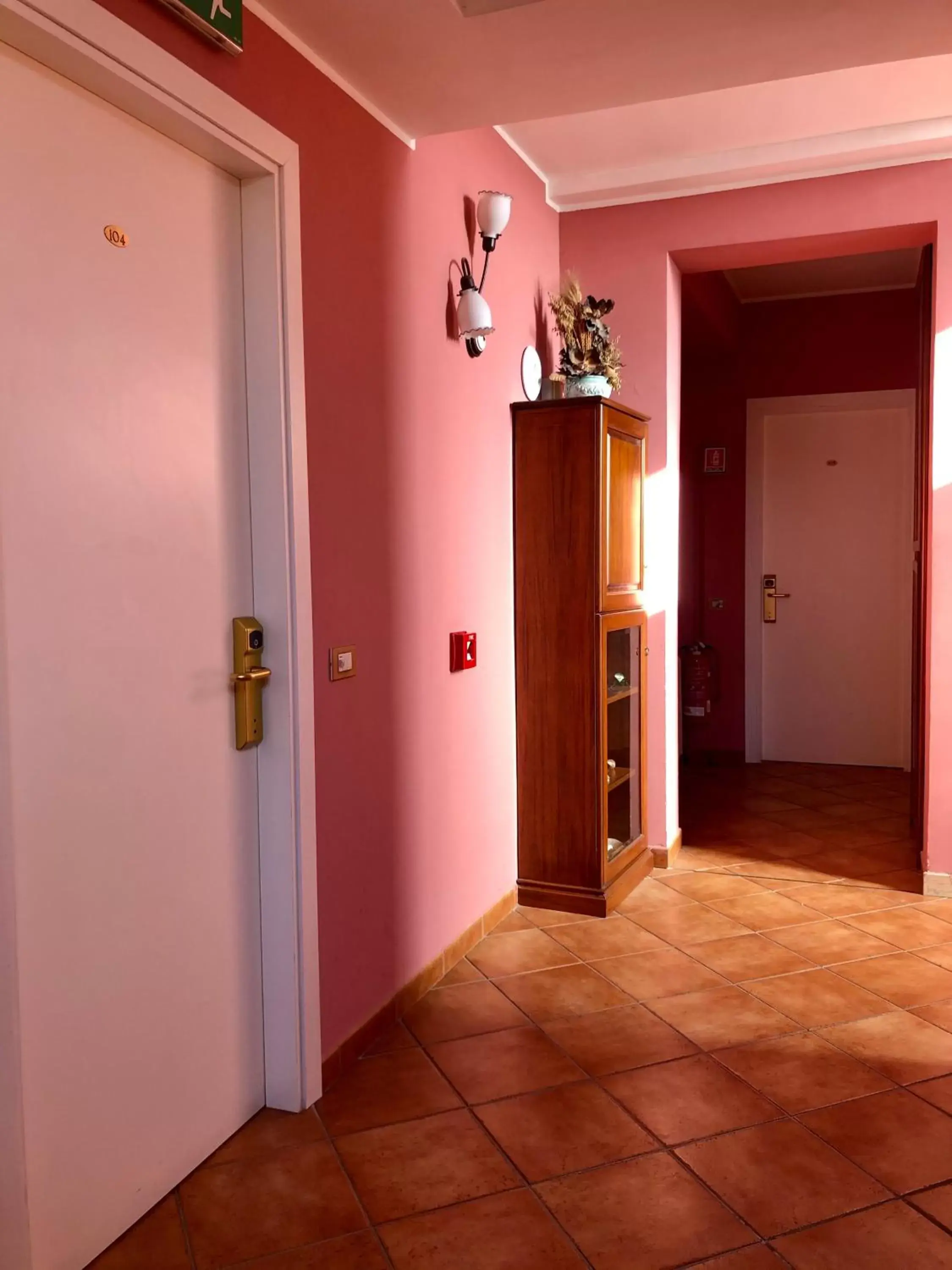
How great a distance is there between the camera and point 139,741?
1.90 m

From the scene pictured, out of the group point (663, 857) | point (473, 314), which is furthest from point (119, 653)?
point (663, 857)

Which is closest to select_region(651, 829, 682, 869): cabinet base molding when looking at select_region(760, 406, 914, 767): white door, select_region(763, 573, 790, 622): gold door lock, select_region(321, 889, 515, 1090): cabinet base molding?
select_region(321, 889, 515, 1090): cabinet base molding

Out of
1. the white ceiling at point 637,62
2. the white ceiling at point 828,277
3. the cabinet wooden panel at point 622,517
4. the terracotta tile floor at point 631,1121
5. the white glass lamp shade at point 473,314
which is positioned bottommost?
the terracotta tile floor at point 631,1121

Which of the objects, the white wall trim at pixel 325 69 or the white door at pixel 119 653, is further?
the white wall trim at pixel 325 69

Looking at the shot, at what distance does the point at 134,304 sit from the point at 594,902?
2492 mm

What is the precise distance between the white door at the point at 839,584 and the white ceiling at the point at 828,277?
2.31 ft

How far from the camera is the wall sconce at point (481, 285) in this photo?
3.00 metres

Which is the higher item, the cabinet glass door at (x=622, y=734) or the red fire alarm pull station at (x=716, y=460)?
the red fire alarm pull station at (x=716, y=460)


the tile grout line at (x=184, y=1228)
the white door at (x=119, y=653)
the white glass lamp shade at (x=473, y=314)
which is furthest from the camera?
the white glass lamp shade at (x=473, y=314)

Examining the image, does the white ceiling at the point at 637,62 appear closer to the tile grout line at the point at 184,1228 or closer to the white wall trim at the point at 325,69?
the white wall trim at the point at 325,69

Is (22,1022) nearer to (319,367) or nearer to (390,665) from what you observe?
(390,665)

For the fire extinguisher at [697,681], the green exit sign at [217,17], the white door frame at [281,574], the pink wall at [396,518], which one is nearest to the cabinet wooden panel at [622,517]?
the pink wall at [396,518]

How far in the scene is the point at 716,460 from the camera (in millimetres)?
6074

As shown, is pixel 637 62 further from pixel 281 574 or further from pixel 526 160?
pixel 281 574
